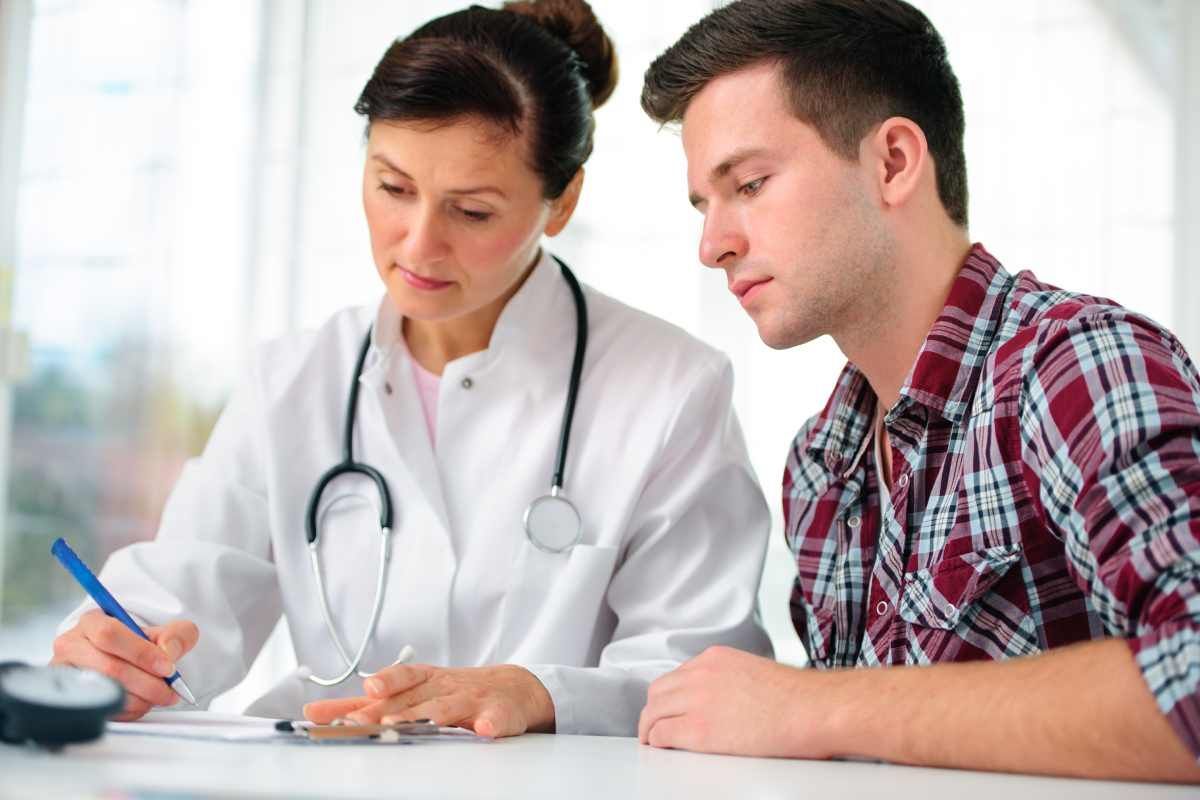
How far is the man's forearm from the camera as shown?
84 centimetres

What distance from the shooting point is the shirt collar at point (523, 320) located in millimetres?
1687

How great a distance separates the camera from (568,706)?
51.0 inches

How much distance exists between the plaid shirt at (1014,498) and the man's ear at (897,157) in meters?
0.10

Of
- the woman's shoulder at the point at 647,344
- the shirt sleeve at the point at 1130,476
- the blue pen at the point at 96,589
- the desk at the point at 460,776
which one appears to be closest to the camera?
the desk at the point at 460,776

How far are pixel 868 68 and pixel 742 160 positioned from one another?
189 mm

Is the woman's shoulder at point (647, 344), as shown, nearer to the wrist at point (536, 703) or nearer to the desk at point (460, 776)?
the wrist at point (536, 703)

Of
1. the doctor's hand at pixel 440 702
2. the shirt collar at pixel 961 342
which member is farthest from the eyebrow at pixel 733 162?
the doctor's hand at pixel 440 702

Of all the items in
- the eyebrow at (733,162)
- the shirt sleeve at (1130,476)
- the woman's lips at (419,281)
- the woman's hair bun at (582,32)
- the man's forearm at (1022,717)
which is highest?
the woman's hair bun at (582,32)

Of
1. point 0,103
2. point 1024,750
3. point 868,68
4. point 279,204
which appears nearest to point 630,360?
point 868,68

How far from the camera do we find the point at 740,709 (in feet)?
3.33

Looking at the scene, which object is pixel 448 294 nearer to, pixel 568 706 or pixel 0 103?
pixel 568 706

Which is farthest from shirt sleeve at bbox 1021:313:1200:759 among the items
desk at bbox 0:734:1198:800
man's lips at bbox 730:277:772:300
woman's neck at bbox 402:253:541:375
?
woman's neck at bbox 402:253:541:375

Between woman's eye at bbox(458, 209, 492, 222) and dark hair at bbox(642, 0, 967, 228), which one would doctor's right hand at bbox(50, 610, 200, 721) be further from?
dark hair at bbox(642, 0, 967, 228)

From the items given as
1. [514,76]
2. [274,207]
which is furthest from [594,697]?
[274,207]
